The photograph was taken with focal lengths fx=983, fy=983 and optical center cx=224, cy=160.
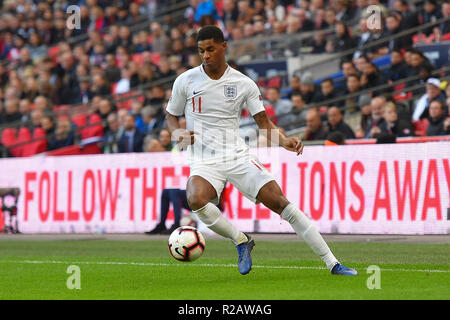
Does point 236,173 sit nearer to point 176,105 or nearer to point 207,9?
point 176,105

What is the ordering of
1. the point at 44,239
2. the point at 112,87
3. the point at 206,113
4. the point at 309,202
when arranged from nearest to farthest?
the point at 206,113 < the point at 309,202 < the point at 44,239 < the point at 112,87

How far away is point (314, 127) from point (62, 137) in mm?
6998

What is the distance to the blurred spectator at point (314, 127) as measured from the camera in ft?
57.4

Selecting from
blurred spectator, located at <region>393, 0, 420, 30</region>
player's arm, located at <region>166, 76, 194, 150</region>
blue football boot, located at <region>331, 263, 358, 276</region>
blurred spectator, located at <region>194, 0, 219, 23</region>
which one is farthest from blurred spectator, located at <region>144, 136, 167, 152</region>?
blue football boot, located at <region>331, 263, 358, 276</region>

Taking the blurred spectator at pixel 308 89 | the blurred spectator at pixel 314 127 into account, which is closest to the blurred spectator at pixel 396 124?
the blurred spectator at pixel 314 127

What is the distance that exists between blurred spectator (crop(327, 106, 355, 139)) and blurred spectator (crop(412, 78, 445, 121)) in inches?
45.2

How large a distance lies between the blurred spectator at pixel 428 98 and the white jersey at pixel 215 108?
7.69 meters

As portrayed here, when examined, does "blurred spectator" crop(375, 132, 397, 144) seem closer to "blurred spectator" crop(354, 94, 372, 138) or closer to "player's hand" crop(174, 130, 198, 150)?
"blurred spectator" crop(354, 94, 372, 138)

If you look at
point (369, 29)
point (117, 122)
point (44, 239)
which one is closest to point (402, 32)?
point (369, 29)

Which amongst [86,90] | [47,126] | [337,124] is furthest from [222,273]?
[86,90]

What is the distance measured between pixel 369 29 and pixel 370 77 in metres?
2.07

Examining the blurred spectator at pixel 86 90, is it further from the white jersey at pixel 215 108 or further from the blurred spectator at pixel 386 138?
the white jersey at pixel 215 108

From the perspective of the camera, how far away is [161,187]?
1783cm
